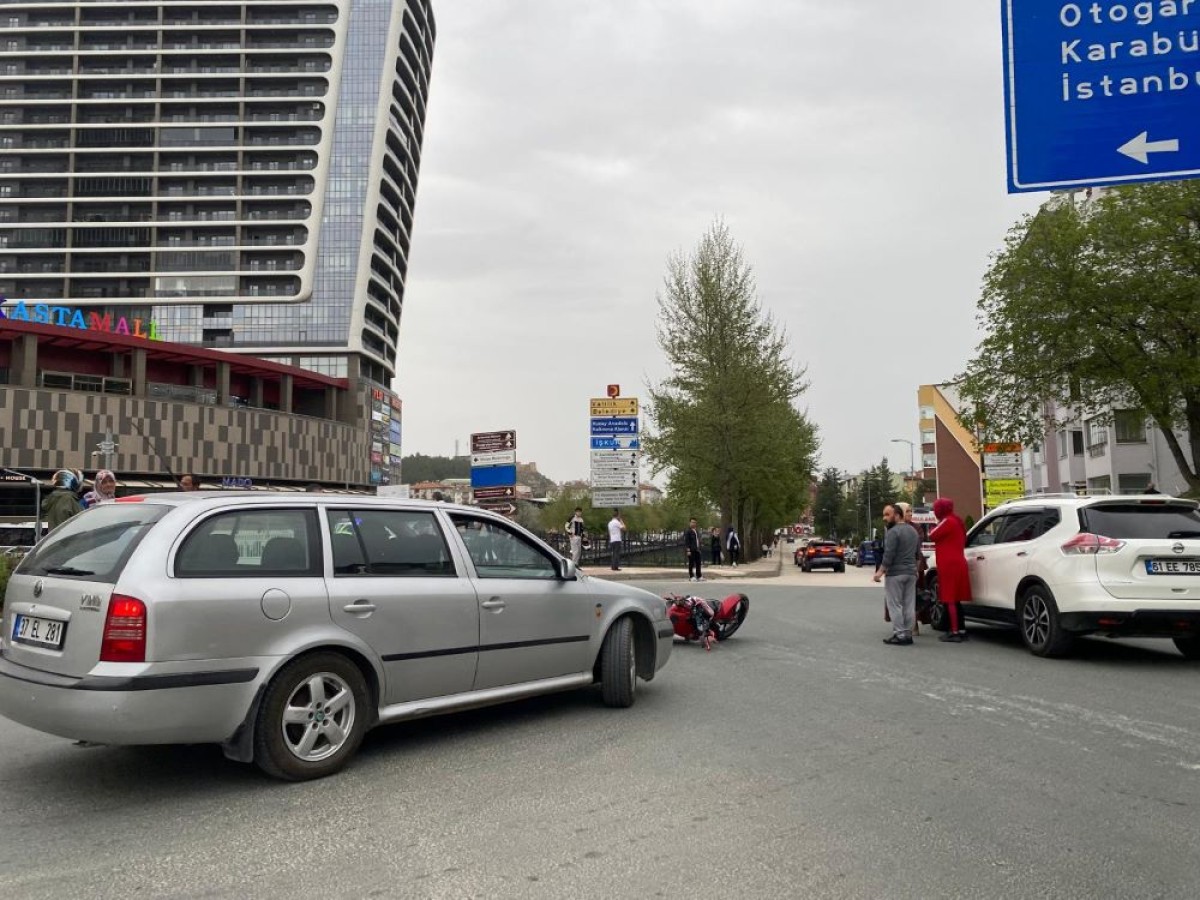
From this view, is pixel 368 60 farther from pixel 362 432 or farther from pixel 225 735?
pixel 225 735

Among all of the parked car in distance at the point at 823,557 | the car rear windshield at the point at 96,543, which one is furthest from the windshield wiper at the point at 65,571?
the parked car in distance at the point at 823,557

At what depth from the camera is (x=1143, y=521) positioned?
29.6 ft

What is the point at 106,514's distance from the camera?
5082 mm

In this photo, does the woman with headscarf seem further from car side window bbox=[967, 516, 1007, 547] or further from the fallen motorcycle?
car side window bbox=[967, 516, 1007, 547]

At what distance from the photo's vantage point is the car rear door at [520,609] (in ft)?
19.4

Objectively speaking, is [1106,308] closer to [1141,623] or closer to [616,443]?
[616,443]

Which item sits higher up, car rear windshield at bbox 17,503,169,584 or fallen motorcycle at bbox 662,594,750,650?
car rear windshield at bbox 17,503,169,584

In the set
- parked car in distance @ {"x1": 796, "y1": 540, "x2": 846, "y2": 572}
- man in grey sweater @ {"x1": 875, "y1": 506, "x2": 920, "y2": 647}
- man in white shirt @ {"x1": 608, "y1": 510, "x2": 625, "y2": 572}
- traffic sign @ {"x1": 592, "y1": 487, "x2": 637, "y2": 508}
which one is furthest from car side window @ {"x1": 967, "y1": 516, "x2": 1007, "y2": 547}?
parked car in distance @ {"x1": 796, "y1": 540, "x2": 846, "y2": 572}

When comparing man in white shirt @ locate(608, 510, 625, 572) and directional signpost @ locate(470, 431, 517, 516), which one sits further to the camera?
directional signpost @ locate(470, 431, 517, 516)

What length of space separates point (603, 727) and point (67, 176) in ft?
313

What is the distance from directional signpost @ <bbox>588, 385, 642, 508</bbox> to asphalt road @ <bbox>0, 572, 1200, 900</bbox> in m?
18.9

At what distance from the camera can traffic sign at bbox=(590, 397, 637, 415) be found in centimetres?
2622

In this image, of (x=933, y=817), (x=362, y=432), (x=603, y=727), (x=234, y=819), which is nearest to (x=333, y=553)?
(x=234, y=819)

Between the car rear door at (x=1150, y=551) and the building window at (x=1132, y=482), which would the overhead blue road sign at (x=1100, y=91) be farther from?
the building window at (x=1132, y=482)
